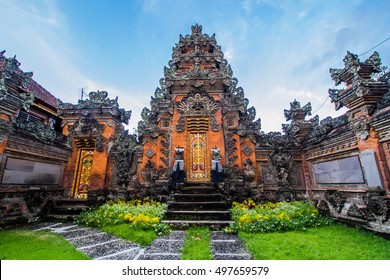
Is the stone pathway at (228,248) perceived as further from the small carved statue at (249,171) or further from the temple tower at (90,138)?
the temple tower at (90,138)

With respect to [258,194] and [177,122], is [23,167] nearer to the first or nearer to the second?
[177,122]

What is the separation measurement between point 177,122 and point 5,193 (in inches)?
300

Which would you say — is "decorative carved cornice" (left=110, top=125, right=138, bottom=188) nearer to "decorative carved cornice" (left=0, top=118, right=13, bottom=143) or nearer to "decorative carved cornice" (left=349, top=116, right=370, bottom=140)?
"decorative carved cornice" (left=0, top=118, right=13, bottom=143)

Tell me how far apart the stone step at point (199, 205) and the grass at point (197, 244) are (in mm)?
1122

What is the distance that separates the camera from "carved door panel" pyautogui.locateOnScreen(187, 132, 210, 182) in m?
10.1

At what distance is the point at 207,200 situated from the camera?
26.2ft

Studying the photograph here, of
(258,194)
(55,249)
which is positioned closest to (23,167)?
(55,249)

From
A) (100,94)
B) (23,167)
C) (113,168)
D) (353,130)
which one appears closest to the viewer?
(353,130)

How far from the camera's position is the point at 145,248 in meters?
4.62

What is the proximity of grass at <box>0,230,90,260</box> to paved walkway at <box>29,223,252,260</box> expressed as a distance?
251 millimetres

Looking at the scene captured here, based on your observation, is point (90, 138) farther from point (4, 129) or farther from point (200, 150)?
point (200, 150)

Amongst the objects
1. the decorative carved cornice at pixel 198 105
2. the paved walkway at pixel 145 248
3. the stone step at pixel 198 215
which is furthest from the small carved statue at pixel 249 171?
the paved walkway at pixel 145 248

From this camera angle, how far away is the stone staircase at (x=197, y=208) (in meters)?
6.55

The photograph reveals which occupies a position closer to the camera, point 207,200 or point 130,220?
point 130,220
